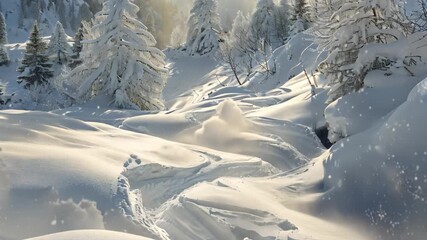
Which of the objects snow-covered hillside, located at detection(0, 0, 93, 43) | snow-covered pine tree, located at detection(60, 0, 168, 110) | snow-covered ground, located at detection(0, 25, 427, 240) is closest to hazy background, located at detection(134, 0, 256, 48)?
snow-covered hillside, located at detection(0, 0, 93, 43)

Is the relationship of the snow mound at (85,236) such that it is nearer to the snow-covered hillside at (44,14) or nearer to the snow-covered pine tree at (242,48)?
the snow-covered pine tree at (242,48)

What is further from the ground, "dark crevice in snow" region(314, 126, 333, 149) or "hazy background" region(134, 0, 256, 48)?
"hazy background" region(134, 0, 256, 48)

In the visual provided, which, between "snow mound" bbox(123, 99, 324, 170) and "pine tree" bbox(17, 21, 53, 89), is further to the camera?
"pine tree" bbox(17, 21, 53, 89)

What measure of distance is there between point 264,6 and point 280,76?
24.6 meters

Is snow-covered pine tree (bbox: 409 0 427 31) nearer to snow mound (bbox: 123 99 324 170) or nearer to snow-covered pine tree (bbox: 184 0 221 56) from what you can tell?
snow mound (bbox: 123 99 324 170)

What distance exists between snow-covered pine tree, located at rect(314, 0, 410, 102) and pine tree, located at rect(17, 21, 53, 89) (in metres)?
31.6

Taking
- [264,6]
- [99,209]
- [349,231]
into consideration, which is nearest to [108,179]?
[99,209]

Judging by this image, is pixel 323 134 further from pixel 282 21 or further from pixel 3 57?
pixel 3 57

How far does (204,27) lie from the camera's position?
49.7 m

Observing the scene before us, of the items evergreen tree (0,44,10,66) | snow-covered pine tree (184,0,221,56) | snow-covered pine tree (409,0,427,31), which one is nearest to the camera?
snow-covered pine tree (409,0,427,31)

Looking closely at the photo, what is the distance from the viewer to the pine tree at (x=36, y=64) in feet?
118

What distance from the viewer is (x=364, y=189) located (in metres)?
5.94

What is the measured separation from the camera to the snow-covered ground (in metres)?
3.91

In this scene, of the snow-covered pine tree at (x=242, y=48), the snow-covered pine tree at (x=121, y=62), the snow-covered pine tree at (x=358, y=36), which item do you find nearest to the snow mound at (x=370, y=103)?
the snow-covered pine tree at (x=358, y=36)
